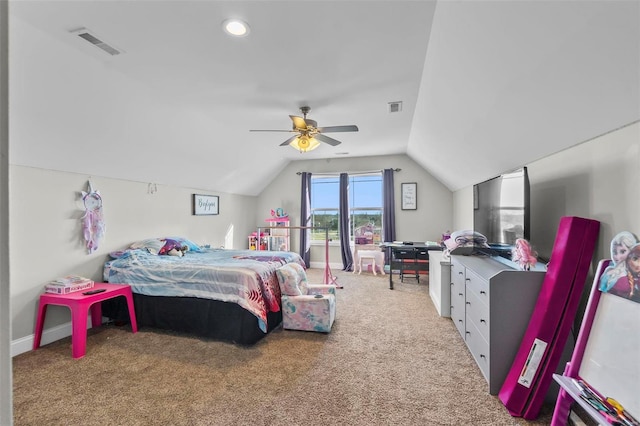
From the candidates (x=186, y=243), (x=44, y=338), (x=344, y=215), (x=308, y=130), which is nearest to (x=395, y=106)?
(x=308, y=130)

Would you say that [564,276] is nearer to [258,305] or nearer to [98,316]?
[258,305]

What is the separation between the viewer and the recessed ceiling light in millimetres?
1939

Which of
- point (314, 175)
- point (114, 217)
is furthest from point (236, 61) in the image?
point (314, 175)

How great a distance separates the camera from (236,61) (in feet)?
7.98

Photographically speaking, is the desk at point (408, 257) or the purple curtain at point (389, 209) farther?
the purple curtain at point (389, 209)

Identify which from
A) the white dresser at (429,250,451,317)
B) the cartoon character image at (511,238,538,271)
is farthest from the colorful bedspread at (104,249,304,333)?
the cartoon character image at (511,238,538,271)

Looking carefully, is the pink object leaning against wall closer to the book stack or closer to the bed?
the bed

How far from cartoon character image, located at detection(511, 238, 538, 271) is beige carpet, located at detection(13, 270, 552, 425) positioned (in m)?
0.94

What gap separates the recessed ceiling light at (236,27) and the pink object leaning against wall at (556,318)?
8.33ft

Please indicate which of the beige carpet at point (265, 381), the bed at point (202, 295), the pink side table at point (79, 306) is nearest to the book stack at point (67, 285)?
the pink side table at point (79, 306)

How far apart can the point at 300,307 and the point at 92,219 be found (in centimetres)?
257

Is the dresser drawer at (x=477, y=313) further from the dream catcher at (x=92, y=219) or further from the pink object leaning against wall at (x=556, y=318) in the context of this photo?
the dream catcher at (x=92, y=219)

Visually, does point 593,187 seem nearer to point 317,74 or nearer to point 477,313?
point 477,313

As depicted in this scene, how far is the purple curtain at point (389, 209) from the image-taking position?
630cm
